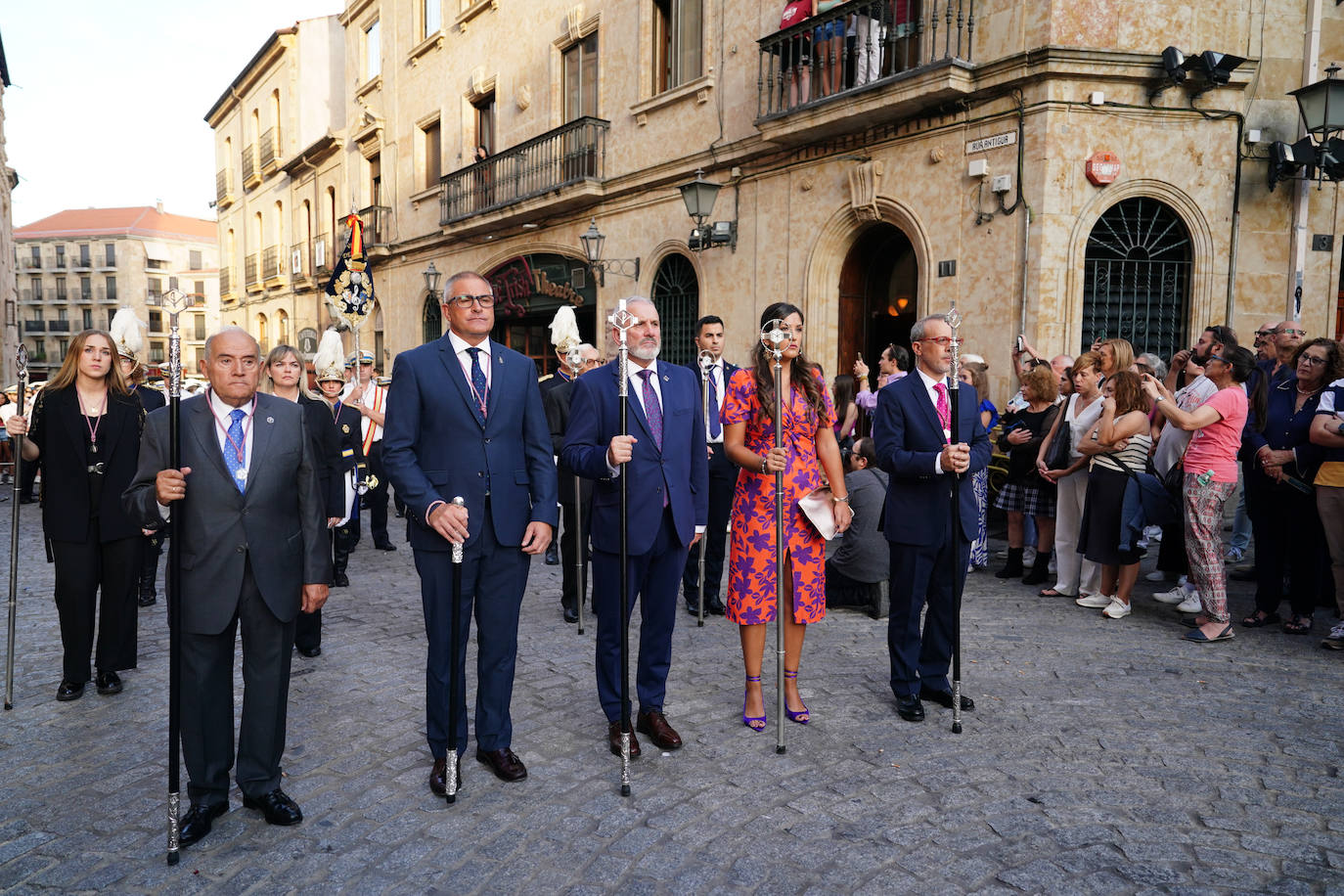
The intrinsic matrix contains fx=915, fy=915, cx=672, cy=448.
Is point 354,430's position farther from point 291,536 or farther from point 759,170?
point 759,170

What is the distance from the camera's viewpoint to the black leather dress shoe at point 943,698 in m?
4.83

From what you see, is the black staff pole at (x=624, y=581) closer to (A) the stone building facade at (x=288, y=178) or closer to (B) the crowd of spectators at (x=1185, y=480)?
(B) the crowd of spectators at (x=1185, y=480)

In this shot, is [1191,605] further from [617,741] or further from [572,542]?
[617,741]

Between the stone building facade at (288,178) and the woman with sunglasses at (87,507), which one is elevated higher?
the stone building facade at (288,178)

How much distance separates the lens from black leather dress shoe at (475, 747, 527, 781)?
3939 millimetres

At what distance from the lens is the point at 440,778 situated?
3.88 metres

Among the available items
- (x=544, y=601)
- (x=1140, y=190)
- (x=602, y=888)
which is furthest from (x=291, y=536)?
(x=1140, y=190)

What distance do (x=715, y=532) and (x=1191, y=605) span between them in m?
3.65

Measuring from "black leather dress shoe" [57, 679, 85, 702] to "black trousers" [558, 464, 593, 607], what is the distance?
9.72 ft

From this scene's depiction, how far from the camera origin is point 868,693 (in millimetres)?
5051

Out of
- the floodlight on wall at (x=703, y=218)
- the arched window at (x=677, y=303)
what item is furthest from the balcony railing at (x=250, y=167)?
the floodlight on wall at (x=703, y=218)

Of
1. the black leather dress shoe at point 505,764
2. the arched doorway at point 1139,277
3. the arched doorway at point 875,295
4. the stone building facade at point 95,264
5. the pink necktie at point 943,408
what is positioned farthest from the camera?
the stone building facade at point 95,264

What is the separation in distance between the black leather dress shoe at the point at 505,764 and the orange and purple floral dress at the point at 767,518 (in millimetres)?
1249

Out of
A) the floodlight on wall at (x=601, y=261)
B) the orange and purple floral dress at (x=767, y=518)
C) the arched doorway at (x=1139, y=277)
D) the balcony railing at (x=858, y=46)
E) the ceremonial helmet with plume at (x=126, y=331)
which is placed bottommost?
the orange and purple floral dress at (x=767, y=518)
